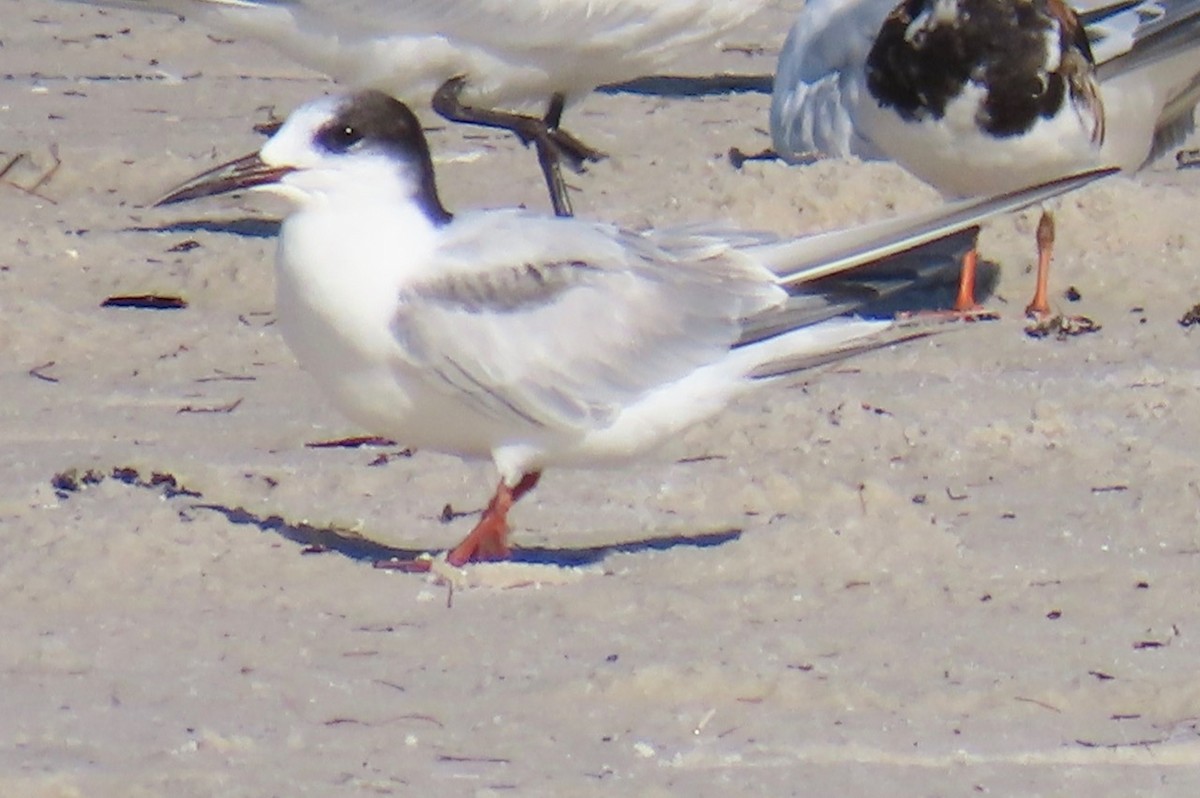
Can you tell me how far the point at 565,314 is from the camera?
4.08 metres

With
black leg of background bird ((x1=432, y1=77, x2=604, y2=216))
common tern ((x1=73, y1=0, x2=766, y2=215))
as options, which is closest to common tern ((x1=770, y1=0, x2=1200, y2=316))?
common tern ((x1=73, y1=0, x2=766, y2=215))

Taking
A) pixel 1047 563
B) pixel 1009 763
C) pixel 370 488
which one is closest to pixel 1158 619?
pixel 1047 563

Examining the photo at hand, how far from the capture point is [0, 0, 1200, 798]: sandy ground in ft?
10.0

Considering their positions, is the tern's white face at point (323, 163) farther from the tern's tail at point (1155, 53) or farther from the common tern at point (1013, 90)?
the tern's tail at point (1155, 53)

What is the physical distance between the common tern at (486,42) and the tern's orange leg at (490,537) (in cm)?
233

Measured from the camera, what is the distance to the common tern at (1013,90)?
5.96m

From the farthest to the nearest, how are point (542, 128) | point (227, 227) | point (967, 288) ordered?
1. point (542, 128)
2. point (227, 227)
3. point (967, 288)

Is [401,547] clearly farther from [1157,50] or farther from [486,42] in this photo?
[1157,50]

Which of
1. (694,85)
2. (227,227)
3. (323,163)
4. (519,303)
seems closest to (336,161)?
(323,163)

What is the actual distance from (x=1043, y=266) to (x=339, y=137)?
7.95 ft

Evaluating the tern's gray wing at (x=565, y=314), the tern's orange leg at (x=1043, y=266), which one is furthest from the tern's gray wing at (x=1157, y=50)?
the tern's gray wing at (x=565, y=314)

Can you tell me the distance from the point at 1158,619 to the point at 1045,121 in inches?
98.8

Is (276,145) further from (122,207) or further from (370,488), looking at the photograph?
(122,207)

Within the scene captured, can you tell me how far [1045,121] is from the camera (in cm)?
596
